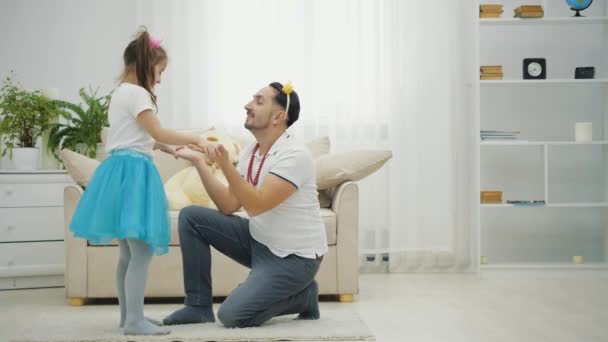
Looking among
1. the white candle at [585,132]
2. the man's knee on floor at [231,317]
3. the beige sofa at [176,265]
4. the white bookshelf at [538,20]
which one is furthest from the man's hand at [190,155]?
the white candle at [585,132]

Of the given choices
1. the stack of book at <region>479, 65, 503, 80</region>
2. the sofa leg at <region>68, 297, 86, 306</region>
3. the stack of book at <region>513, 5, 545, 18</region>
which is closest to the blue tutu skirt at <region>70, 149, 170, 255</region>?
the sofa leg at <region>68, 297, 86, 306</region>

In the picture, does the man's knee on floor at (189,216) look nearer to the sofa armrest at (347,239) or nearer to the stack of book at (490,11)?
the sofa armrest at (347,239)

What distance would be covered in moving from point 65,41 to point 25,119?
0.81m

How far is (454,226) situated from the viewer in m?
4.43

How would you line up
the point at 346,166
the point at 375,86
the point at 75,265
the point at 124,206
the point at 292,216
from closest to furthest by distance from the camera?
the point at 124,206, the point at 292,216, the point at 75,265, the point at 346,166, the point at 375,86

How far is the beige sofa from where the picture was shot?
10.5 ft

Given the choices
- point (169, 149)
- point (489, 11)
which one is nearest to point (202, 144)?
point (169, 149)

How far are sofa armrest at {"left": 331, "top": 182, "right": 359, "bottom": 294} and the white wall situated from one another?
6.16ft

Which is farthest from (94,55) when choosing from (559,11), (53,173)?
(559,11)

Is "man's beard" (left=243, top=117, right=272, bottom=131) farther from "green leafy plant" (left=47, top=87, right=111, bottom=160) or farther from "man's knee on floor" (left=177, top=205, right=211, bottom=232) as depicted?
"green leafy plant" (left=47, top=87, right=111, bottom=160)

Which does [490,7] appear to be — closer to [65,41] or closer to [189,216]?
[189,216]

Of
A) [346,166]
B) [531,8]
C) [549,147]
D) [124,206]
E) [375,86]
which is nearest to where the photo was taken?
[124,206]

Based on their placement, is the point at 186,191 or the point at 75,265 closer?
the point at 75,265

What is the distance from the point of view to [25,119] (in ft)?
12.6
